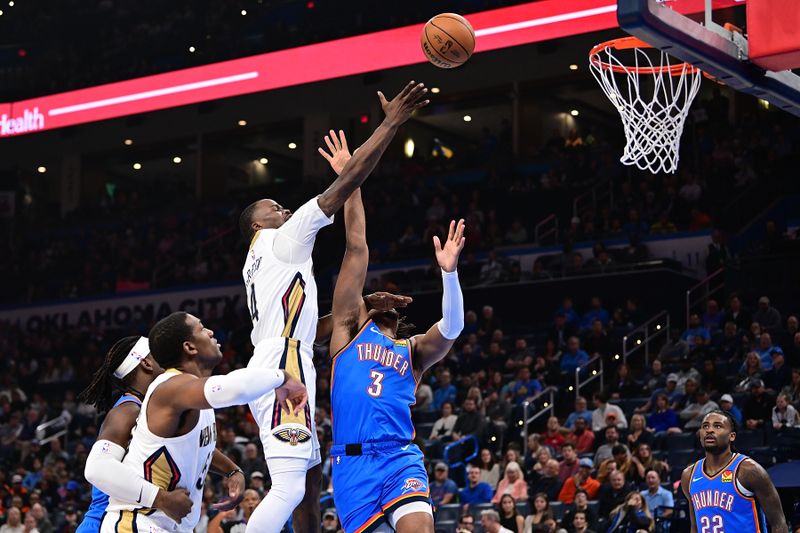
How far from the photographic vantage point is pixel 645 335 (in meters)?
18.4

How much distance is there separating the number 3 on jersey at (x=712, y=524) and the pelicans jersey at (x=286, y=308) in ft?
11.8

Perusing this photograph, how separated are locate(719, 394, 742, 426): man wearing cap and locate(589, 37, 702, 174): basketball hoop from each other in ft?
13.4

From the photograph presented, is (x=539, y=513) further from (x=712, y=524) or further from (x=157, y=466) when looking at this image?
(x=157, y=466)

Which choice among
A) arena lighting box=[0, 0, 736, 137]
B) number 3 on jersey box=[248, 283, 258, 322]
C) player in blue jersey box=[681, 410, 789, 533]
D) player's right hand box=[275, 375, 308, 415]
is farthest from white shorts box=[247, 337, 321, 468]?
arena lighting box=[0, 0, 736, 137]

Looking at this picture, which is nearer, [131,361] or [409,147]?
[131,361]

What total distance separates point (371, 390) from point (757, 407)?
8569 mm

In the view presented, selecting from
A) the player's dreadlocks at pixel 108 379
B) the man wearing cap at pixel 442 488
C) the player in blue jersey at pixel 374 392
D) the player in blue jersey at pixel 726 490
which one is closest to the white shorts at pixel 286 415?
the player in blue jersey at pixel 374 392

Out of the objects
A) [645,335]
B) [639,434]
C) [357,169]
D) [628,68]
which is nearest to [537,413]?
[645,335]

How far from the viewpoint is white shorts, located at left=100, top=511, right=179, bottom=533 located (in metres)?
5.36

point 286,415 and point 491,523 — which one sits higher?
point 286,415

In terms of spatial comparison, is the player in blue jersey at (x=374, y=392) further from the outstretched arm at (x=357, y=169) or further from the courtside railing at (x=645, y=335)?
the courtside railing at (x=645, y=335)

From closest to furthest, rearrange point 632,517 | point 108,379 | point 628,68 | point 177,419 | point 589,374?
point 177,419, point 108,379, point 628,68, point 632,517, point 589,374

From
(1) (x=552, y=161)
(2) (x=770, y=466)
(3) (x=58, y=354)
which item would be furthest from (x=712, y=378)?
(3) (x=58, y=354)

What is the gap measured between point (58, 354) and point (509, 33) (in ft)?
43.2
